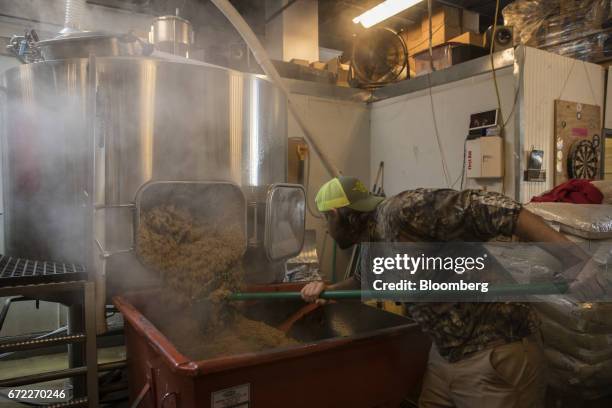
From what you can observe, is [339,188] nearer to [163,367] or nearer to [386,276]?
[386,276]

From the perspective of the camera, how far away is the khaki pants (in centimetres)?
150

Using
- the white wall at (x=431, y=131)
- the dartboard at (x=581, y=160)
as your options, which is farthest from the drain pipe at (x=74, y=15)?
the dartboard at (x=581, y=160)

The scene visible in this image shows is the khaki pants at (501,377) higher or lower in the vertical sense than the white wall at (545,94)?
lower

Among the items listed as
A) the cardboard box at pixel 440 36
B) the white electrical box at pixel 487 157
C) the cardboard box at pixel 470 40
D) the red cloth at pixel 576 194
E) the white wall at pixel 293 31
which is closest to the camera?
the red cloth at pixel 576 194

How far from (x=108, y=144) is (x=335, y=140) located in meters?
2.71

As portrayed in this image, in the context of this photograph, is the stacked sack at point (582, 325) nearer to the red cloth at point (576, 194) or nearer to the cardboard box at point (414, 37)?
the red cloth at point (576, 194)

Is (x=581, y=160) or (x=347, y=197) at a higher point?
(x=581, y=160)

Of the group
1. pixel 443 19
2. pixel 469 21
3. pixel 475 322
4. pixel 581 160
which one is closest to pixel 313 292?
pixel 475 322

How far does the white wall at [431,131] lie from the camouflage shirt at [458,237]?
1.75 metres

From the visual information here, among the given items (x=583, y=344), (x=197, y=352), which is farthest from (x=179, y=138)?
(x=583, y=344)

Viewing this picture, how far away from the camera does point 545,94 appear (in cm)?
297

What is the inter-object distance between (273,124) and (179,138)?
1.98 feet

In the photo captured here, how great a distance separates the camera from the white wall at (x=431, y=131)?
3.07 metres

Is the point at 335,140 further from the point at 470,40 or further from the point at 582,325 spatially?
the point at 582,325
